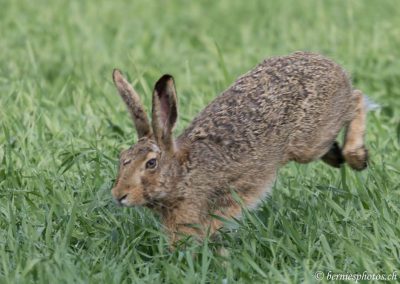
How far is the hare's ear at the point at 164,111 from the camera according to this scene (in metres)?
5.05

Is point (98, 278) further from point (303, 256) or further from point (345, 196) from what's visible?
point (345, 196)

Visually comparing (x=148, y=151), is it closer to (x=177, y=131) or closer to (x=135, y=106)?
(x=135, y=106)

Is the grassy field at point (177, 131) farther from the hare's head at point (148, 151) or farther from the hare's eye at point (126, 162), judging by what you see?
the hare's eye at point (126, 162)

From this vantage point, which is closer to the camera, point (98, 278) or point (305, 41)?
point (98, 278)

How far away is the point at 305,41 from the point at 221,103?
11.0ft

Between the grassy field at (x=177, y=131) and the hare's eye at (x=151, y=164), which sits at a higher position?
the hare's eye at (x=151, y=164)

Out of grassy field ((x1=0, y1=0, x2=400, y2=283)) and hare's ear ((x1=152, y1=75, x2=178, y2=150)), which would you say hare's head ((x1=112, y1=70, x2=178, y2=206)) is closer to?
hare's ear ((x1=152, y1=75, x2=178, y2=150))

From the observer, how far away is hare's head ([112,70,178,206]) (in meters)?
4.91

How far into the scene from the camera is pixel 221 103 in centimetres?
561

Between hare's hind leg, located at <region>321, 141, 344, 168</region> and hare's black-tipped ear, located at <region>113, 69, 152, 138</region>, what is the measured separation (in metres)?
1.18

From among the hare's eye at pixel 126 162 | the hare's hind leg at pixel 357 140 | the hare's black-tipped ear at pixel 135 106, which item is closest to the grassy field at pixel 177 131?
the hare's hind leg at pixel 357 140

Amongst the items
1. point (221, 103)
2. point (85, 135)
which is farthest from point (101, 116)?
point (221, 103)

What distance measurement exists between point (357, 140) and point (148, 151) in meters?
1.37

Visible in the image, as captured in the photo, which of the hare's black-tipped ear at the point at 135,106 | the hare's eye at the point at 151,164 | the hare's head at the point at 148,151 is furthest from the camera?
the hare's black-tipped ear at the point at 135,106
